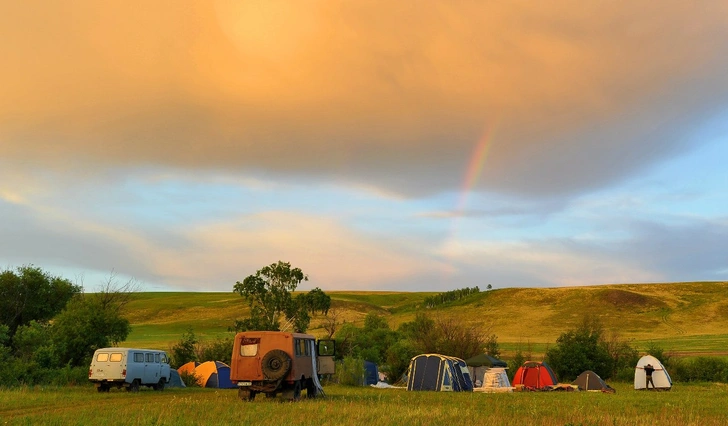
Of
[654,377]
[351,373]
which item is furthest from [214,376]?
[654,377]

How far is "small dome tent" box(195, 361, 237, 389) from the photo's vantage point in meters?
42.2

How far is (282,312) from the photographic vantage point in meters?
65.8

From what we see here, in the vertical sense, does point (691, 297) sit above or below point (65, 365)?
above

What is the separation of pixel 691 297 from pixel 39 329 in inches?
5117

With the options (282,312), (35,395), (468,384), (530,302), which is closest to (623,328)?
(530,302)

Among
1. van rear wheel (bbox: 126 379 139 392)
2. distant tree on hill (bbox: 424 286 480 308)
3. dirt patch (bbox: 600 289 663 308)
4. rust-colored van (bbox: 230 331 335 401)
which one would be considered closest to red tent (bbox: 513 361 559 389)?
rust-colored van (bbox: 230 331 335 401)

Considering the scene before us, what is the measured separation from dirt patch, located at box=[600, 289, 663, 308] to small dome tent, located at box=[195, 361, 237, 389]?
10428 cm

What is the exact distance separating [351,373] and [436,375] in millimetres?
6714

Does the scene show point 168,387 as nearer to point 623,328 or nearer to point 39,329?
point 39,329

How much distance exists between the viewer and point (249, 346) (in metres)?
26.3

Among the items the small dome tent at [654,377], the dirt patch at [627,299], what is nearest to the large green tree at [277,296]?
the small dome tent at [654,377]

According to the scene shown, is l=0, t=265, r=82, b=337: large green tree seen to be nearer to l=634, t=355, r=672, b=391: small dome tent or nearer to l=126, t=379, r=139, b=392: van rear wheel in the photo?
l=126, t=379, r=139, b=392: van rear wheel

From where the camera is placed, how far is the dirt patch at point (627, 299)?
12875 centimetres

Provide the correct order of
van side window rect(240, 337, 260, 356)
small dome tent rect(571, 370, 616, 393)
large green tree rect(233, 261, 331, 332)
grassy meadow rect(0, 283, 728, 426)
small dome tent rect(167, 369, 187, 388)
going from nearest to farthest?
1. grassy meadow rect(0, 283, 728, 426)
2. van side window rect(240, 337, 260, 356)
3. small dome tent rect(167, 369, 187, 388)
4. small dome tent rect(571, 370, 616, 393)
5. large green tree rect(233, 261, 331, 332)
